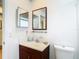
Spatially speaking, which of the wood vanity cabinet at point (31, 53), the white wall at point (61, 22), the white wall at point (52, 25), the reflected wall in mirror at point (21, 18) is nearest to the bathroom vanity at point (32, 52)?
the wood vanity cabinet at point (31, 53)

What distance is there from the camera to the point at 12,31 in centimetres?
248

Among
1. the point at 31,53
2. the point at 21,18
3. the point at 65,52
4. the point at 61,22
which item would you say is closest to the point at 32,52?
the point at 31,53

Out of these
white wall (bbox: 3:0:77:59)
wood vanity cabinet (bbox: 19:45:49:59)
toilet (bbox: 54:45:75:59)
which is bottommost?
wood vanity cabinet (bbox: 19:45:49:59)

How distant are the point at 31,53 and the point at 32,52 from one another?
2.2 inches

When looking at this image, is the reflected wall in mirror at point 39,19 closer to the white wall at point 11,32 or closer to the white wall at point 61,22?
the white wall at point 61,22

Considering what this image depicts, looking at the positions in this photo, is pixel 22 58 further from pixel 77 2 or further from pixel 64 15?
pixel 77 2

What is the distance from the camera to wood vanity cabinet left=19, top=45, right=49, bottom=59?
198 cm

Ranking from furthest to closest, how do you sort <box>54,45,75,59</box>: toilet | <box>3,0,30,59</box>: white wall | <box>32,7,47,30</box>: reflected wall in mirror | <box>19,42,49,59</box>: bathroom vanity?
<box>32,7,47,30</box>: reflected wall in mirror, <box>3,0,30,59</box>: white wall, <box>19,42,49,59</box>: bathroom vanity, <box>54,45,75,59</box>: toilet

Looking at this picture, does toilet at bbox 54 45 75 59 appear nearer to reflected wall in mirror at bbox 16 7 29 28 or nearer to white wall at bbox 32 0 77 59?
white wall at bbox 32 0 77 59

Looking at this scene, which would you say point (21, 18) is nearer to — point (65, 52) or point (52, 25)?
point (52, 25)

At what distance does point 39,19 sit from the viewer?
2779mm

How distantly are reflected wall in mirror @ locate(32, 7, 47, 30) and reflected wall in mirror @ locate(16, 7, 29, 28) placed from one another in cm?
26

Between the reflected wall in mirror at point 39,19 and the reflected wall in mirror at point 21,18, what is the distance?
26 cm

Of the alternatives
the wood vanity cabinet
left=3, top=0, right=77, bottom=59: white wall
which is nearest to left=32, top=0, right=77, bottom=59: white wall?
left=3, top=0, right=77, bottom=59: white wall
